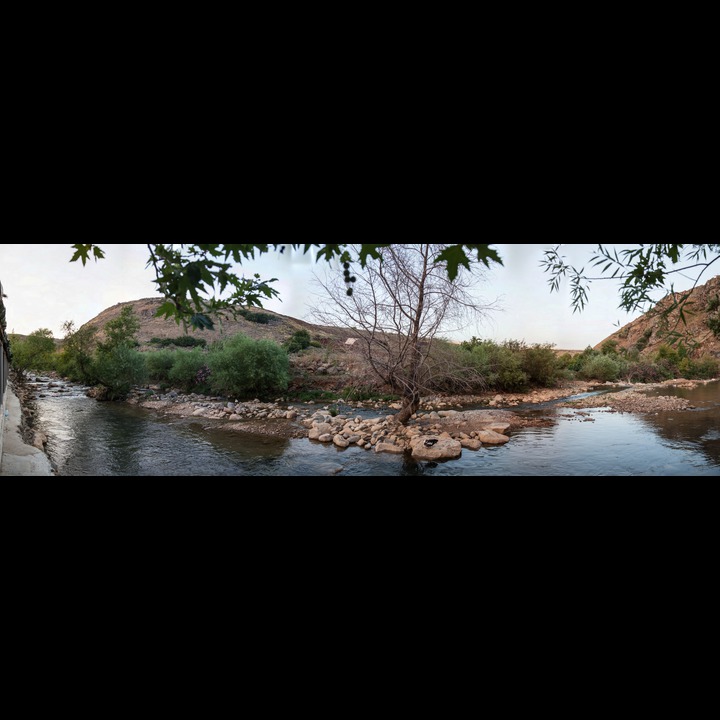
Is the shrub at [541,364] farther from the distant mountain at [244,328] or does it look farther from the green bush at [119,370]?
the green bush at [119,370]

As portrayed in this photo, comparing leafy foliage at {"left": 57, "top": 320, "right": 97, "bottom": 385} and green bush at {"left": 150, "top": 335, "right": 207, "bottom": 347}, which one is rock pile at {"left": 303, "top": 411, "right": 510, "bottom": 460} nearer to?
green bush at {"left": 150, "top": 335, "right": 207, "bottom": 347}

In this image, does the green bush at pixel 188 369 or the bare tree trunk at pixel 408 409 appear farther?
the green bush at pixel 188 369

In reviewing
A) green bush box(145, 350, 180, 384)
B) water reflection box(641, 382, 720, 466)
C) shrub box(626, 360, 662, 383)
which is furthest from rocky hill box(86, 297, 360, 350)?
shrub box(626, 360, 662, 383)

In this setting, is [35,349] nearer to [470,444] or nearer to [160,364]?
[160,364]

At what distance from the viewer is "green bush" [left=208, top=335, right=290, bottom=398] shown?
6496 millimetres

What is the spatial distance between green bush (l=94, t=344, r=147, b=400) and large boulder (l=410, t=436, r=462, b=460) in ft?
16.1

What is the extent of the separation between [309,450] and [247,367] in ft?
7.39

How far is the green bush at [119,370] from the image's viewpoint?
6141 millimetres

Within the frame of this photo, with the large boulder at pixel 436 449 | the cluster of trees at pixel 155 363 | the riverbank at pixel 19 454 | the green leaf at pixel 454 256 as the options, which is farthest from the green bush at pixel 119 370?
the green leaf at pixel 454 256

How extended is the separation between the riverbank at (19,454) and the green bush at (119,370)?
1484 millimetres

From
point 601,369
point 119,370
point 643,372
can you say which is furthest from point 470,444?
point 643,372
